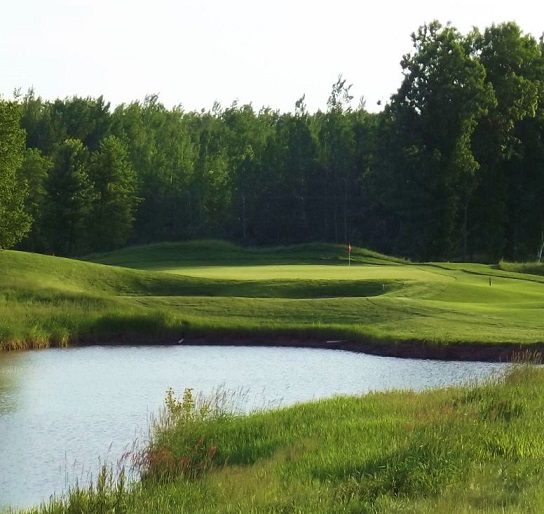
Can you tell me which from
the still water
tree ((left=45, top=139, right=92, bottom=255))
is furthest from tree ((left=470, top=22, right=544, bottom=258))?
the still water

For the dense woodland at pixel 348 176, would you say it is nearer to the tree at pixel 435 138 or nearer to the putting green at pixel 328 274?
the tree at pixel 435 138

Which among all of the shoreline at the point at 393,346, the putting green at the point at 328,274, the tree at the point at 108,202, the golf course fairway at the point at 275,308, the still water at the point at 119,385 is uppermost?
the tree at the point at 108,202

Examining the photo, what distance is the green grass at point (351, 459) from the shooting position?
10453 millimetres

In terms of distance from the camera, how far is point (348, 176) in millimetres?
92125

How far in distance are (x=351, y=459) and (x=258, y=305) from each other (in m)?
26.9

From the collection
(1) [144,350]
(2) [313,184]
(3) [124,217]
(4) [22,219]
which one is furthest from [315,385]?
(2) [313,184]

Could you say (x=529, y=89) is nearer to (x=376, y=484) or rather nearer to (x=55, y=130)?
(x=55, y=130)

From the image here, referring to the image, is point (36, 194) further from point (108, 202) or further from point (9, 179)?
point (9, 179)

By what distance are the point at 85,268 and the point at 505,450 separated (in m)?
36.0

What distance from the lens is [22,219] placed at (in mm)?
53531

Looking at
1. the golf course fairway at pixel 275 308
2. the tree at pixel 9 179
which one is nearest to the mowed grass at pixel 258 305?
the golf course fairway at pixel 275 308

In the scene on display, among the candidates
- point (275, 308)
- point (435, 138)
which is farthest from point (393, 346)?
point (435, 138)

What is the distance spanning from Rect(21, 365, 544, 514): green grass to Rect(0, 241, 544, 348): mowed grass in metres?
15.7

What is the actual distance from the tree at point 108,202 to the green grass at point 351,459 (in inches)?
2667
